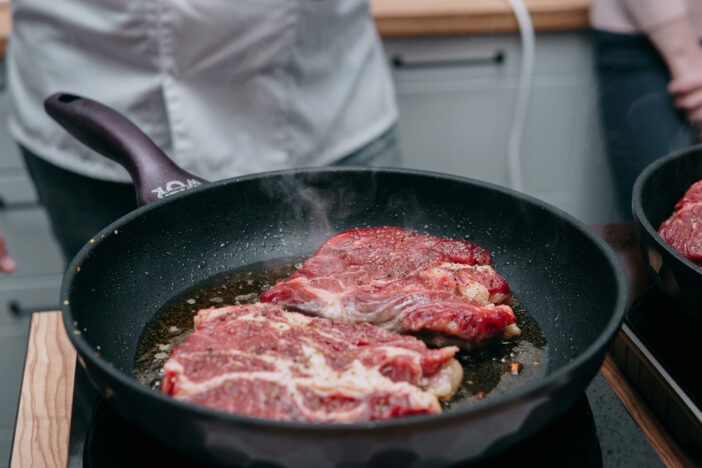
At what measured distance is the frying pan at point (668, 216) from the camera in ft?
2.94

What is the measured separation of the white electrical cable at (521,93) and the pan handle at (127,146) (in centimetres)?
157

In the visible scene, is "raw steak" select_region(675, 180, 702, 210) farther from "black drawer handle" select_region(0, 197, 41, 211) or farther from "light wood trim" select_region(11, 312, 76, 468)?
"black drawer handle" select_region(0, 197, 41, 211)

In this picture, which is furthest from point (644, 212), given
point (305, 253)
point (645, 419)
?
point (305, 253)

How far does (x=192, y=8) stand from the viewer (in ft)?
4.79

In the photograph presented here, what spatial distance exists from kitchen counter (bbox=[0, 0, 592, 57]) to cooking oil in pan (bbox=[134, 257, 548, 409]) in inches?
54.4

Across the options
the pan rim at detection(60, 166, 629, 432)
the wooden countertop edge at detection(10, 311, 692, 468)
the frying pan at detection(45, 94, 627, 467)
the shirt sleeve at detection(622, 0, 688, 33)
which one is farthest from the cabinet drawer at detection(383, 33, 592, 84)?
the wooden countertop edge at detection(10, 311, 692, 468)

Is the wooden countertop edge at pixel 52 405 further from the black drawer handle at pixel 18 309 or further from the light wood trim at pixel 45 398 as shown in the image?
the black drawer handle at pixel 18 309

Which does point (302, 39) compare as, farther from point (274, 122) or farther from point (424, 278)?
point (424, 278)

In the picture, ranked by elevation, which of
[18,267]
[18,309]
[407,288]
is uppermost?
[407,288]

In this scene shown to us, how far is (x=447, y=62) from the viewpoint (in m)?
2.42

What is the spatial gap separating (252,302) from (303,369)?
0.28m

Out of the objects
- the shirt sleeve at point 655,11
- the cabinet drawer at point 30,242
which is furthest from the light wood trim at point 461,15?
the cabinet drawer at point 30,242

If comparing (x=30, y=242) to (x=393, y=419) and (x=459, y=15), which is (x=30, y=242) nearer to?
(x=459, y=15)

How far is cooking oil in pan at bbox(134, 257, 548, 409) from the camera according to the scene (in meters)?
0.91
